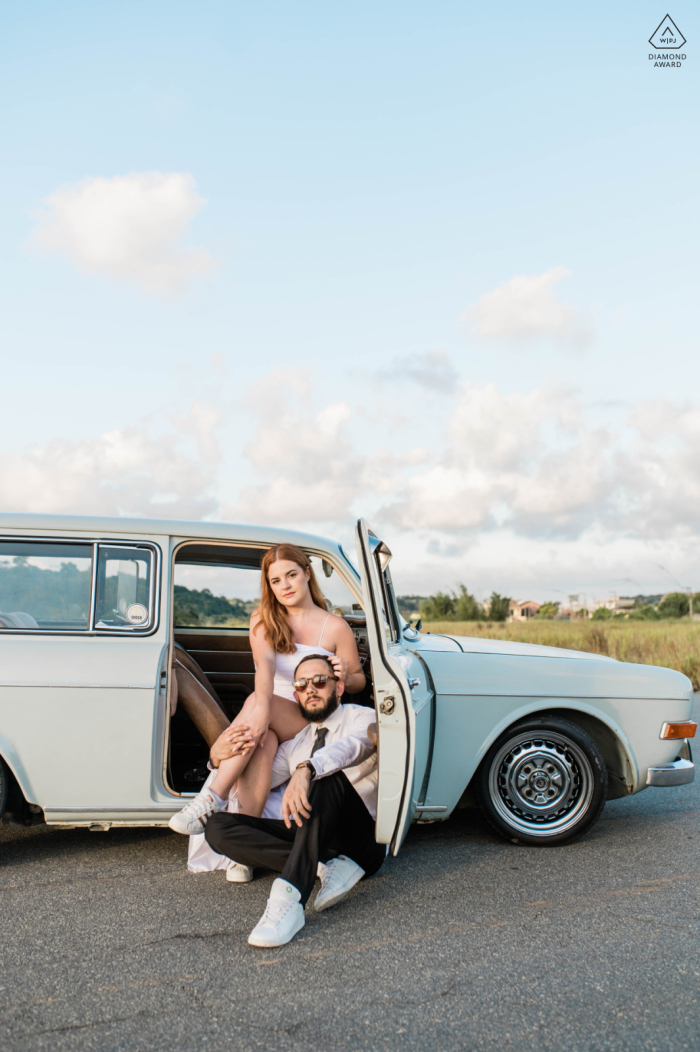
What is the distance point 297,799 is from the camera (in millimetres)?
3641

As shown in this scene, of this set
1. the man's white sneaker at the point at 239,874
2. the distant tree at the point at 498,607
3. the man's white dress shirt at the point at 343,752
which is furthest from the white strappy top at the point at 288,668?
the distant tree at the point at 498,607

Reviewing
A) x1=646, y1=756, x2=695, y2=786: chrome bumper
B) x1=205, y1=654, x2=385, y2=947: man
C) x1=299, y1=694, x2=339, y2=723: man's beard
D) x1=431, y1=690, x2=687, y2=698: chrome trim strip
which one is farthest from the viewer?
x1=646, y1=756, x2=695, y2=786: chrome bumper

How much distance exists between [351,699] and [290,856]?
1.05 metres

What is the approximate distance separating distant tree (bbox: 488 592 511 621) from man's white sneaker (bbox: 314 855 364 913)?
2845cm

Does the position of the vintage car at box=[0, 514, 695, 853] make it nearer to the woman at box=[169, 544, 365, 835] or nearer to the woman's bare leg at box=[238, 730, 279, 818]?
the woman at box=[169, 544, 365, 835]

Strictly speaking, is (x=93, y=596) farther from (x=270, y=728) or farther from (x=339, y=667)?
(x=339, y=667)

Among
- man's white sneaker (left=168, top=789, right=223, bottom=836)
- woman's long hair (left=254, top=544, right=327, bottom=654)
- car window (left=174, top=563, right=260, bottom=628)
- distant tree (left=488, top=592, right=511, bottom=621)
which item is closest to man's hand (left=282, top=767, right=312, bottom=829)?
man's white sneaker (left=168, top=789, right=223, bottom=836)

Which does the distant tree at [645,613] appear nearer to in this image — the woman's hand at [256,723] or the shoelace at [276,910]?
the woman's hand at [256,723]

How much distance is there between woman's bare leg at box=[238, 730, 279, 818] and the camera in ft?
13.0

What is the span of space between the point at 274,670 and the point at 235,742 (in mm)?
443

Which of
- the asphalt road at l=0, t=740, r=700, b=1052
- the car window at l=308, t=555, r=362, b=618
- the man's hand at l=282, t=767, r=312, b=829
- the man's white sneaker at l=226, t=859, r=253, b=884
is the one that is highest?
the car window at l=308, t=555, r=362, b=618

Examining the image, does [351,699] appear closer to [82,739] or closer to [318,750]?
[318,750]

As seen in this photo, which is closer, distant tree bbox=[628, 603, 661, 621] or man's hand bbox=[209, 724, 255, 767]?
man's hand bbox=[209, 724, 255, 767]

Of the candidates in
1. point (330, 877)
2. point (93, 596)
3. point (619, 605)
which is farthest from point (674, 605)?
point (93, 596)
